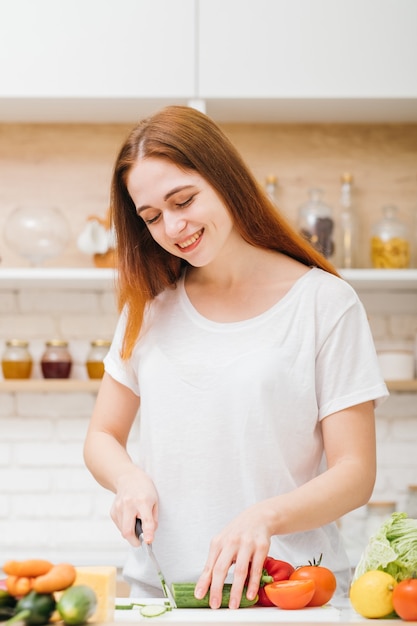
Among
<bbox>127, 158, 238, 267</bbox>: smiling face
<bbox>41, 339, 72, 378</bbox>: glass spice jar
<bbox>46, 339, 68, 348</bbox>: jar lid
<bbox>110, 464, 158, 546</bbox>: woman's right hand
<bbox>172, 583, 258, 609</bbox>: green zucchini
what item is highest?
<bbox>127, 158, 238, 267</bbox>: smiling face

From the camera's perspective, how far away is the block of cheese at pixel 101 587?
3.38 ft

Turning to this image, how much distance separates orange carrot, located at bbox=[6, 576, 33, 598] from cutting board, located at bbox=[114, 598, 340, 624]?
0.17 m

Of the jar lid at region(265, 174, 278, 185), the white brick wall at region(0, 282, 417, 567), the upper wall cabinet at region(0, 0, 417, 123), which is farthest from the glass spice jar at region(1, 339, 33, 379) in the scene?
the jar lid at region(265, 174, 278, 185)

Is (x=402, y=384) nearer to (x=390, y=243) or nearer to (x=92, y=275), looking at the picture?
(x=390, y=243)

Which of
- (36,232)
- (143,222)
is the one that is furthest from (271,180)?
(143,222)

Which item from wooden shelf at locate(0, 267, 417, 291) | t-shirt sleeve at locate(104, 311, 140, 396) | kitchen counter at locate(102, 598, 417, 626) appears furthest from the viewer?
wooden shelf at locate(0, 267, 417, 291)

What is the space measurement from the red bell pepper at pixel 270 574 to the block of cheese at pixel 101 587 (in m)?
0.28

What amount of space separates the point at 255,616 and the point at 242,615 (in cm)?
2

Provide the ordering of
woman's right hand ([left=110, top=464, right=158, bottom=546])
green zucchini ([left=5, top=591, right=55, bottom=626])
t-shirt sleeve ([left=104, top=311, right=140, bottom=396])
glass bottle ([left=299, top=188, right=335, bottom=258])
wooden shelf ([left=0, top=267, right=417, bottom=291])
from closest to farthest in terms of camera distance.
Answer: green zucchini ([left=5, top=591, right=55, bottom=626]) < woman's right hand ([left=110, top=464, right=158, bottom=546]) < t-shirt sleeve ([left=104, top=311, right=140, bottom=396]) < wooden shelf ([left=0, top=267, right=417, bottom=291]) < glass bottle ([left=299, top=188, right=335, bottom=258])

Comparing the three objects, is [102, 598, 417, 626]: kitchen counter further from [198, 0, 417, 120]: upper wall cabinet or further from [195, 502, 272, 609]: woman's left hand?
[198, 0, 417, 120]: upper wall cabinet

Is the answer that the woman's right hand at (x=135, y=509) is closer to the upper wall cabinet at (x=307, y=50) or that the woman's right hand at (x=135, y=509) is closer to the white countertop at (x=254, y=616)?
the white countertop at (x=254, y=616)

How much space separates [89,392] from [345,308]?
1591 mm

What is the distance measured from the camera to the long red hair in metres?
1.62

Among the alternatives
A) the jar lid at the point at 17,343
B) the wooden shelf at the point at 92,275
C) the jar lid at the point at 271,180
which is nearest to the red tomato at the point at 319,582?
→ the wooden shelf at the point at 92,275
